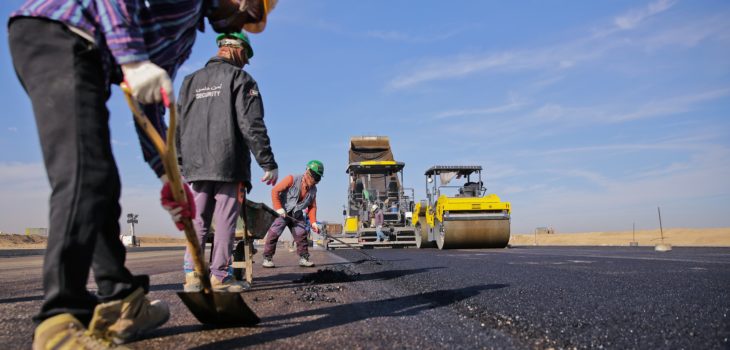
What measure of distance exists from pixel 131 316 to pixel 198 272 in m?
0.27

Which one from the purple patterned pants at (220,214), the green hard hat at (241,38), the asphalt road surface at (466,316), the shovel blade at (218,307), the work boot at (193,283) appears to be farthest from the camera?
the green hard hat at (241,38)

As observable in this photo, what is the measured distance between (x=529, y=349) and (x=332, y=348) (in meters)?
0.67

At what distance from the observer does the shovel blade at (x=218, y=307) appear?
1.88 m

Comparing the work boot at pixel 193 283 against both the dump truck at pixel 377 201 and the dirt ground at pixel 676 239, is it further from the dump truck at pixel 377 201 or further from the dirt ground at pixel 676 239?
the dirt ground at pixel 676 239

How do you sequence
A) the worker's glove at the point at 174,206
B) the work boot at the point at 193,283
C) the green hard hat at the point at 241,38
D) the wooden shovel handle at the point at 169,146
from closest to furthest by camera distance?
1. the wooden shovel handle at the point at 169,146
2. the worker's glove at the point at 174,206
3. the work boot at the point at 193,283
4. the green hard hat at the point at 241,38

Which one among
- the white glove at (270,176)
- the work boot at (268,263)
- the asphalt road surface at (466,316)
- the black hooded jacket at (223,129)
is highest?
the black hooded jacket at (223,129)

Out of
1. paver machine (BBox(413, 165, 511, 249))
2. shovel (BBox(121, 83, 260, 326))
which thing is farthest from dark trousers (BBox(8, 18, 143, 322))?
paver machine (BBox(413, 165, 511, 249))

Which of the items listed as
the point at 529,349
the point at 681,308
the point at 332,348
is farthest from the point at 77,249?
the point at 681,308

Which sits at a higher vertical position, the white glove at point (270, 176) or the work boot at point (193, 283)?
the white glove at point (270, 176)

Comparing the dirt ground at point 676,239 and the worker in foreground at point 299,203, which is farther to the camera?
the dirt ground at point 676,239

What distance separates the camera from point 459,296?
2.98 metres

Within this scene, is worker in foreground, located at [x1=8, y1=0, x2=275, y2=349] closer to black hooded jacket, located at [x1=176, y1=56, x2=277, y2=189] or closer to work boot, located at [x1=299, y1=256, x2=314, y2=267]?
black hooded jacket, located at [x1=176, y1=56, x2=277, y2=189]

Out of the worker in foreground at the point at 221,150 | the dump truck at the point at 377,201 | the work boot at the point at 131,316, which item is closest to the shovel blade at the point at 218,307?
the work boot at the point at 131,316

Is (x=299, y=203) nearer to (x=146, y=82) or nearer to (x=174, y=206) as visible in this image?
(x=174, y=206)
